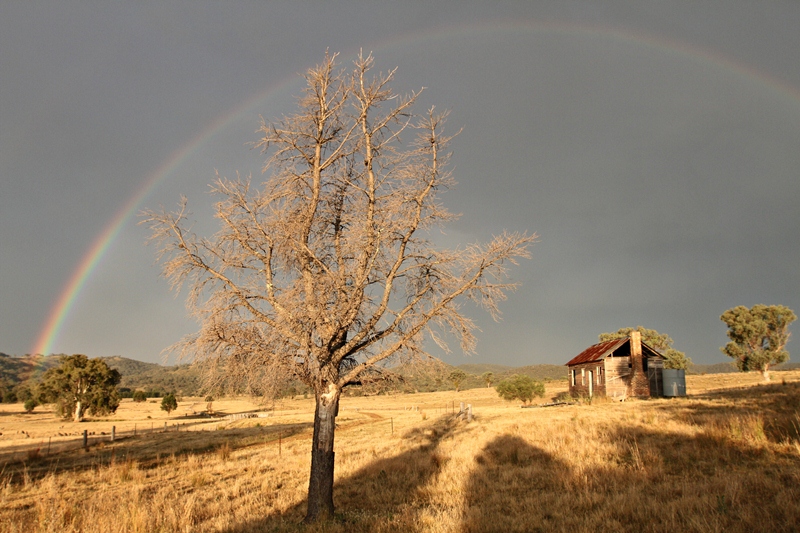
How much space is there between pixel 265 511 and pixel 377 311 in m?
4.96

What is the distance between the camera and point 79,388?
2330 inches

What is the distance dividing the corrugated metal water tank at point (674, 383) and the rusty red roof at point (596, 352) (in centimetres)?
397

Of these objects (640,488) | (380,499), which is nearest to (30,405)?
(380,499)

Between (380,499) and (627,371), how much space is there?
33.7 meters

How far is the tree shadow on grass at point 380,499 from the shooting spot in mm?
7758

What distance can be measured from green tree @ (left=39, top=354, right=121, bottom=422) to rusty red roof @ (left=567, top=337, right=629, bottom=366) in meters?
56.7

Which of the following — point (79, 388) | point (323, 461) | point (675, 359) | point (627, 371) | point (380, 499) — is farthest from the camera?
point (675, 359)

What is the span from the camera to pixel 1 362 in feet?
588

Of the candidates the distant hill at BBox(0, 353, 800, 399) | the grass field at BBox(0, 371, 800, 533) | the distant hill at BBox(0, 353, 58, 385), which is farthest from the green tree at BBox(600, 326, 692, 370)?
the distant hill at BBox(0, 353, 58, 385)

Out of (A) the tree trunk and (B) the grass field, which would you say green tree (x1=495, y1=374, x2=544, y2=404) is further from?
(A) the tree trunk

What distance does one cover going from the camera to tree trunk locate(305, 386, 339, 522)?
8398mm

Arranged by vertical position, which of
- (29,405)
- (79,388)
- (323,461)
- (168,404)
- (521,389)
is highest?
(323,461)

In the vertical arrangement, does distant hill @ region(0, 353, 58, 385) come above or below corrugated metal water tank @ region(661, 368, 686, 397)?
below

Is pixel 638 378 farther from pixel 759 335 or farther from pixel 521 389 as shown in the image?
pixel 759 335
